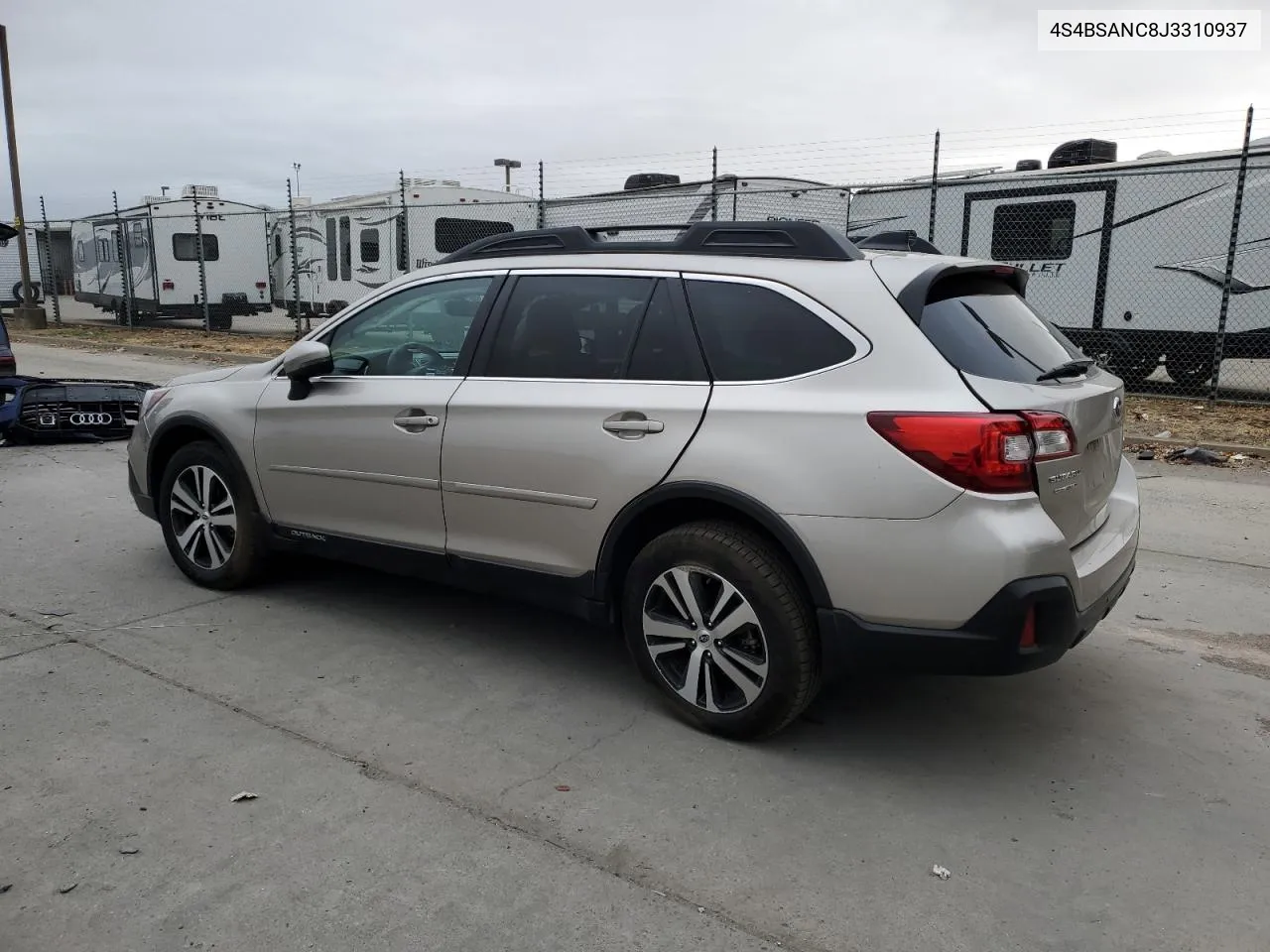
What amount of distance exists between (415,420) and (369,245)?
17.8m

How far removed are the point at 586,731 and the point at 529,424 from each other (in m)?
1.16

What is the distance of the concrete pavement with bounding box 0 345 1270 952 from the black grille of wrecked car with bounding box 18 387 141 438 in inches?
199

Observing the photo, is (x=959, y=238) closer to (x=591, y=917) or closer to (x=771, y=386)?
(x=771, y=386)

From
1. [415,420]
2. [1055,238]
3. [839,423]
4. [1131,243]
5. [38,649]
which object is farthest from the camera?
[1055,238]

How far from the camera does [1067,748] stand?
3561mm

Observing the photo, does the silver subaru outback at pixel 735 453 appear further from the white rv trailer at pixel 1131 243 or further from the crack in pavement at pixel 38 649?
the white rv trailer at pixel 1131 243

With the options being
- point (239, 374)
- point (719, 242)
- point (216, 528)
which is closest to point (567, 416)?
point (719, 242)

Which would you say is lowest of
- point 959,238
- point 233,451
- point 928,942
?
point 928,942

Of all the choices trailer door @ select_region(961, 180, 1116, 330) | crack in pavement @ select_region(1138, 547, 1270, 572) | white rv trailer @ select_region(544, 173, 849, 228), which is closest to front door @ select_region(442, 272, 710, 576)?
crack in pavement @ select_region(1138, 547, 1270, 572)

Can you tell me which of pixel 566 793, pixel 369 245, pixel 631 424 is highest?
pixel 369 245

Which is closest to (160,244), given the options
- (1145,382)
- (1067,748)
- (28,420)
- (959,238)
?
(28,420)

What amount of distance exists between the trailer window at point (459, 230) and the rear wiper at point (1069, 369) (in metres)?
17.3

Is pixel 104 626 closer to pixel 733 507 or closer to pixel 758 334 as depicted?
pixel 733 507

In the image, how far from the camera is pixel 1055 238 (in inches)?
518
